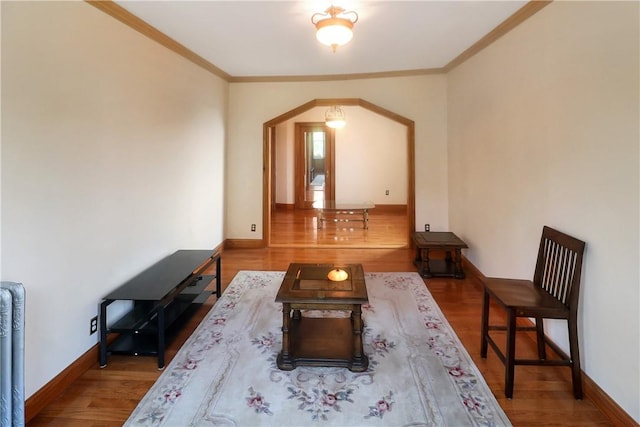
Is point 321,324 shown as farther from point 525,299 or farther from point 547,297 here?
point 547,297

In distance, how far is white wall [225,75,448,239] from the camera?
5004 mm

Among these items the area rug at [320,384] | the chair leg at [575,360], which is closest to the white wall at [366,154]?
the area rug at [320,384]

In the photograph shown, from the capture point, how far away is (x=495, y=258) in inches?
136

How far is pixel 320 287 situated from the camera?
7.48ft

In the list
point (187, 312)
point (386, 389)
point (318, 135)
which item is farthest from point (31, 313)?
point (318, 135)

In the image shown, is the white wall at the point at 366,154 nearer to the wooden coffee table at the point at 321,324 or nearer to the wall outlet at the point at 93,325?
the wooden coffee table at the point at 321,324

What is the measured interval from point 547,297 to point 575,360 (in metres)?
0.37

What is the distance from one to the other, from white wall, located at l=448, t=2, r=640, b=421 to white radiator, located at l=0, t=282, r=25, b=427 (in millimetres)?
2879

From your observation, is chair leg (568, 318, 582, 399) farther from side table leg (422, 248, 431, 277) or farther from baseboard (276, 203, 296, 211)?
baseboard (276, 203, 296, 211)

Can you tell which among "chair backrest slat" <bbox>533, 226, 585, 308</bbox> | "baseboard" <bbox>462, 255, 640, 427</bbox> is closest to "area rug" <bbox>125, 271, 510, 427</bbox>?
"baseboard" <bbox>462, 255, 640, 427</bbox>

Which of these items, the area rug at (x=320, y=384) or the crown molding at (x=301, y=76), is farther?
the crown molding at (x=301, y=76)

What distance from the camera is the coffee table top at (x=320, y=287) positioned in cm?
210

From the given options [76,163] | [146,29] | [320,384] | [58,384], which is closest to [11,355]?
[58,384]

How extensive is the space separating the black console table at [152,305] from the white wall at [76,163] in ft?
0.37
